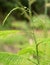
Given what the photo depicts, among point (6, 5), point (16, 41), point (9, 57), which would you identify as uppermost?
point (9, 57)

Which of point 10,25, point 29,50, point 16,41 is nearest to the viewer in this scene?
point 29,50

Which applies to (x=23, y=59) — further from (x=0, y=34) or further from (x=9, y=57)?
(x=0, y=34)

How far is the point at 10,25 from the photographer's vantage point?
19.5 meters

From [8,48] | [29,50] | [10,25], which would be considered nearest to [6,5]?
[10,25]

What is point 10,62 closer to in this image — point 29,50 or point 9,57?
point 9,57

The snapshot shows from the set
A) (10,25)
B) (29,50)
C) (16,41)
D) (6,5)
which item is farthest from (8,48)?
(29,50)

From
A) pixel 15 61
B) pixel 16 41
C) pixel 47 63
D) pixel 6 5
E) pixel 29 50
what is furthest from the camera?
pixel 6 5

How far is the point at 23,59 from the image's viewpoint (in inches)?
66.1

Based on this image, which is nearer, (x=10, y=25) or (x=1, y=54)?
(x=1, y=54)

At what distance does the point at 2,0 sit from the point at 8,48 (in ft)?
36.8

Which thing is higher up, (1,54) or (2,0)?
(1,54)

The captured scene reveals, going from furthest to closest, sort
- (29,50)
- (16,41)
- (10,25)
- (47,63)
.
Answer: (10,25), (16,41), (29,50), (47,63)

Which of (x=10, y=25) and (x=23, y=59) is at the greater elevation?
(x=23, y=59)

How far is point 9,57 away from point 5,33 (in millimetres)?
191
